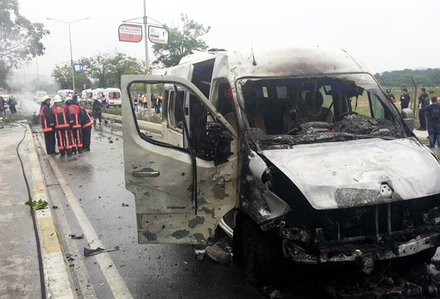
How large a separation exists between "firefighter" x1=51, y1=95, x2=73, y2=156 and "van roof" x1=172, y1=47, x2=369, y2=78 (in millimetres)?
8556

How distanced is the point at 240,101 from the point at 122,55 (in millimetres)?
52094

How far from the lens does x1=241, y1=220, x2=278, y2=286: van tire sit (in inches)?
141

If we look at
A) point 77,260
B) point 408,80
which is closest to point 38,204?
point 77,260

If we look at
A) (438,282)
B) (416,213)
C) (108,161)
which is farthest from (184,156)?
(108,161)

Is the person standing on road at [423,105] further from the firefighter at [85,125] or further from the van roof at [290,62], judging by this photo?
the firefighter at [85,125]

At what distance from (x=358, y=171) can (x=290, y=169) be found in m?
0.52

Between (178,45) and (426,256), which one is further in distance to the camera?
(178,45)

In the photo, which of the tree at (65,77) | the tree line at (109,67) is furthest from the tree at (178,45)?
the tree at (65,77)

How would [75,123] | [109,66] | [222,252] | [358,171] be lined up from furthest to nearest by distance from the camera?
[109,66] → [75,123] → [222,252] → [358,171]

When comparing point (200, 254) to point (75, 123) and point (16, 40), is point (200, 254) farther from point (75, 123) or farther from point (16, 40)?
point (16, 40)

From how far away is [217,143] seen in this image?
151 inches

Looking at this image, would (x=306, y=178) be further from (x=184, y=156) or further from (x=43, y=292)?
(x=43, y=292)

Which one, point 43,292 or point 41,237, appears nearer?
point 43,292

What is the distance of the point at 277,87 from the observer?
4680mm
